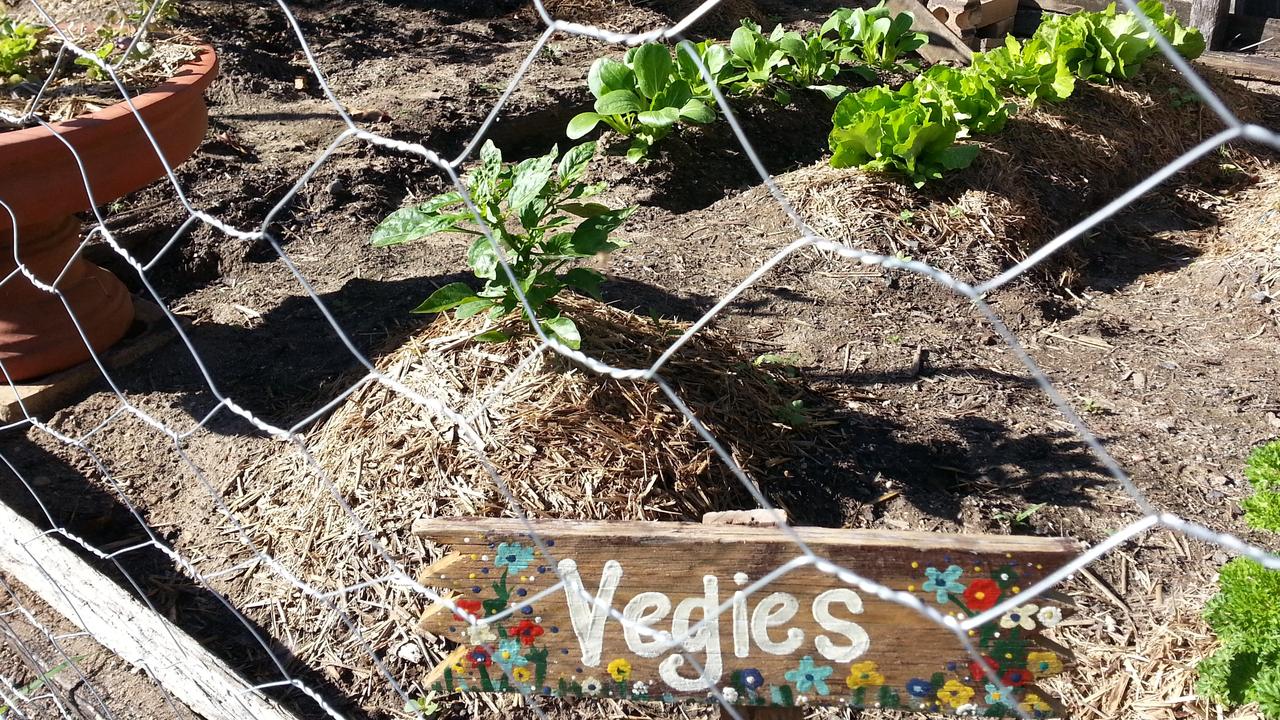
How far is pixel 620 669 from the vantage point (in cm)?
134

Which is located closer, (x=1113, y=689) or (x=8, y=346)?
(x=1113, y=689)

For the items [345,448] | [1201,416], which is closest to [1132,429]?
[1201,416]

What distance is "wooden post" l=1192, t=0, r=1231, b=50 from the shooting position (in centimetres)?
557

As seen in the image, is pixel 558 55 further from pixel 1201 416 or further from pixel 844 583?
pixel 844 583

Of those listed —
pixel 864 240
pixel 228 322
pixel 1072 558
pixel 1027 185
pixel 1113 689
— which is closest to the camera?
pixel 1072 558

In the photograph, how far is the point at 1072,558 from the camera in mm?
1226

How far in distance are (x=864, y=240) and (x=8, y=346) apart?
267 cm

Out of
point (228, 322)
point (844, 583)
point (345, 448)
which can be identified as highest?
point (844, 583)

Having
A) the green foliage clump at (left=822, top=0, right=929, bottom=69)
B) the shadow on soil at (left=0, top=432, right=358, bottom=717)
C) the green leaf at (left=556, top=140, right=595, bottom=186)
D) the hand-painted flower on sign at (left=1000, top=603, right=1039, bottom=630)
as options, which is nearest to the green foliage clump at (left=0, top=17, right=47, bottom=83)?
the shadow on soil at (left=0, top=432, right=358, bottom=717)

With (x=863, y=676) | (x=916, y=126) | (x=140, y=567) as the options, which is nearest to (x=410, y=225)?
(x=140, y=567)

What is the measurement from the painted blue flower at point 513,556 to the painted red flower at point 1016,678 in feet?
2.05

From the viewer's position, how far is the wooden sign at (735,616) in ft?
4.03

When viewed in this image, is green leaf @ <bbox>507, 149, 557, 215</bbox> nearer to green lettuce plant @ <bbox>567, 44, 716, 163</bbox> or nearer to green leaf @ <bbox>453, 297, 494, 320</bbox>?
green leaf @ <bbox>453, 297, 494, 320</bbox>

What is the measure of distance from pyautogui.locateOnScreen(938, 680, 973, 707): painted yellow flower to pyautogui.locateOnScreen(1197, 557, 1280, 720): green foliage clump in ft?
1.87
